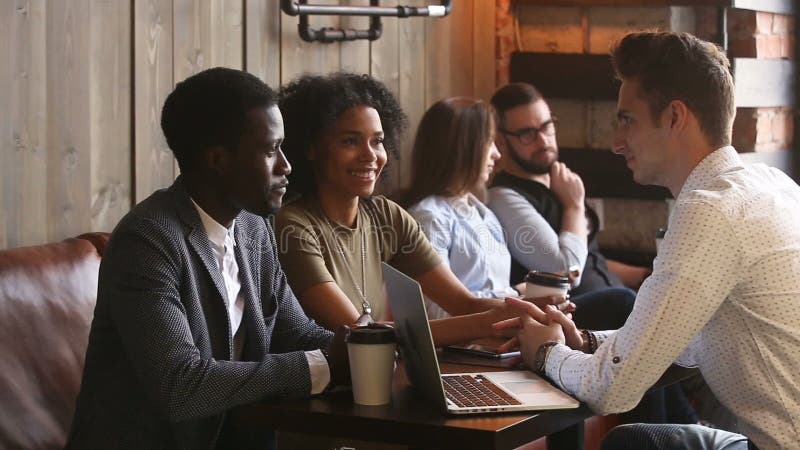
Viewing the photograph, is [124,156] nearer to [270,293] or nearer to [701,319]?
[270,293]

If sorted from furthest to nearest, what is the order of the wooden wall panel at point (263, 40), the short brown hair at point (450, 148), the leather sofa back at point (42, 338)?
the short brown hair at point (450, 148) < the wooden wall panel at point (263, 40) < the leather sofa back at point (42, 338)

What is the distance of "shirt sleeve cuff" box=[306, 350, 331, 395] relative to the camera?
6.08 ft

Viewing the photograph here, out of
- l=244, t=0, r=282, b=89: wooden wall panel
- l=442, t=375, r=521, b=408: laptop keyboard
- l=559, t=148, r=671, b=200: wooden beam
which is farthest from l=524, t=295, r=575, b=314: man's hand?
l=559, t=148, r=671, b=200: wooden beam

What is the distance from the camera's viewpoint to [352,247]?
8.84 feet

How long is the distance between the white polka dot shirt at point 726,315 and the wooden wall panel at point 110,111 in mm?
1200

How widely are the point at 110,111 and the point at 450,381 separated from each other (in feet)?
3.72

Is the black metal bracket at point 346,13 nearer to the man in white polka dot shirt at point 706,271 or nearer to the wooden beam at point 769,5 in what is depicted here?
the wooden beam at point 769,5

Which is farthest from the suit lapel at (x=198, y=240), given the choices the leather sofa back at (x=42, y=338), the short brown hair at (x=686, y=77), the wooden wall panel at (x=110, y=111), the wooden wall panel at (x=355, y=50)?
the wooden wall panel at (x=355, y=50)

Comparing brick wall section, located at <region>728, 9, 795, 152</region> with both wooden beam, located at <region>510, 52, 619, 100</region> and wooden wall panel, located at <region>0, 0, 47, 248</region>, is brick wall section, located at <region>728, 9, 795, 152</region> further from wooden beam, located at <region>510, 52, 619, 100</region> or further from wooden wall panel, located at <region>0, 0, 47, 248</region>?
wooden wall panel, located at <region>0, 0, 47, 248</region>

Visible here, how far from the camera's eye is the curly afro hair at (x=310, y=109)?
2732 millimetres

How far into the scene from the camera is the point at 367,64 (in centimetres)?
358

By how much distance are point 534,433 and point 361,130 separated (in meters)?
1.21

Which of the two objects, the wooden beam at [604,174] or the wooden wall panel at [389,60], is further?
the wooden beam at [604,174]

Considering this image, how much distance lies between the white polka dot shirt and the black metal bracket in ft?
5.03
